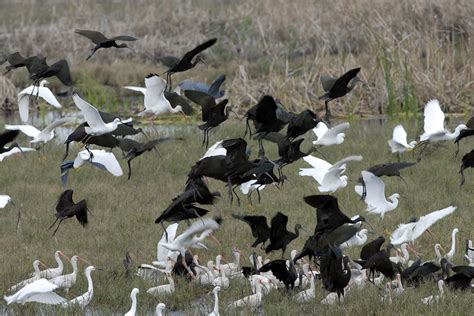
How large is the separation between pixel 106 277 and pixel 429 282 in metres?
2.62

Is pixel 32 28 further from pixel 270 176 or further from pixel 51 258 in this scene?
pixel 270 176

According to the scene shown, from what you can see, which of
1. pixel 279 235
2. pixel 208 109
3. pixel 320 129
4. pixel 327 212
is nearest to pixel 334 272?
pixel 327 212

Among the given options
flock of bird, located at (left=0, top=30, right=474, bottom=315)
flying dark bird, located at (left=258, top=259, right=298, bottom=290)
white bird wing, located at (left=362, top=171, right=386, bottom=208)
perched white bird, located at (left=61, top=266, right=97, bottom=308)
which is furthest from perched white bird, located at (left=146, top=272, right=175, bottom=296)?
white bird wing, located at (left=362, top=171, right=386, bottom=208)

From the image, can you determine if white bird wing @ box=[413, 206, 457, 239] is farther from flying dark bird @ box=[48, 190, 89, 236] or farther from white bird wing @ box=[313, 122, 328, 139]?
flying dark bird @ box=[48, 190, 89, 236]

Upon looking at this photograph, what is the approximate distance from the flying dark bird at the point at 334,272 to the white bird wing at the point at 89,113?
6.10ft

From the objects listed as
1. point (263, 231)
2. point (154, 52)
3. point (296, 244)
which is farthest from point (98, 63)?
point (263, 231)

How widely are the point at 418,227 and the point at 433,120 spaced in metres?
1.44

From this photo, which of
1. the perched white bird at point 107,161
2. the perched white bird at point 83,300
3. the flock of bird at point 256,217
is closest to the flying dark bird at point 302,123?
the flock of bird at point 256,217

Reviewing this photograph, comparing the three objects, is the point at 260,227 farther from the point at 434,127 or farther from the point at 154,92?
the point at 434,127

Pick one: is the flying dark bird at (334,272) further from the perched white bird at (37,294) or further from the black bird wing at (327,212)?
the perched white bird at (37,294)

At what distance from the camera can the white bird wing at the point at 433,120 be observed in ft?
29.3

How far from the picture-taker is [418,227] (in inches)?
311

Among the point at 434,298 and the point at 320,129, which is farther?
the point at 320,129

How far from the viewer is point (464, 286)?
313 inches
